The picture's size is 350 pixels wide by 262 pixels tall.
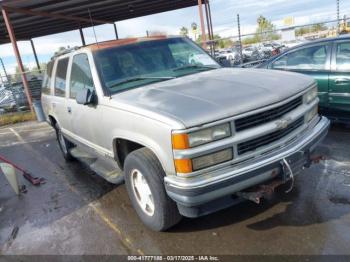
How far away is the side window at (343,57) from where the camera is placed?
564 centimetres

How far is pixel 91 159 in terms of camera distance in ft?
16.3

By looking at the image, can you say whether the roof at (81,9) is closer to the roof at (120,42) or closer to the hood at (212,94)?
the roof at (120,42)

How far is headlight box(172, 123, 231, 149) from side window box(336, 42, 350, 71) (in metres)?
3.74

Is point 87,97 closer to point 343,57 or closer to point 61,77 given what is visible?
point 61,77

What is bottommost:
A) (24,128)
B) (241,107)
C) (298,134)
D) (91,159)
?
(24,128)

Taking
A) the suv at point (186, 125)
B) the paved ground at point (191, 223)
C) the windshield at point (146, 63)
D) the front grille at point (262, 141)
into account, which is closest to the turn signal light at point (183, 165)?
the suv at point (186, 125)

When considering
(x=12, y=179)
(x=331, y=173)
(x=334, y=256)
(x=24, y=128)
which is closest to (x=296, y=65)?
(x=331, y=173)

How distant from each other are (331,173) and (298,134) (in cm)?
138

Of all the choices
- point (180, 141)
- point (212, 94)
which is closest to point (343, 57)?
point (212, 94)

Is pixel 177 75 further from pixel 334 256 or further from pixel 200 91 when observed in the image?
pixel 334 256

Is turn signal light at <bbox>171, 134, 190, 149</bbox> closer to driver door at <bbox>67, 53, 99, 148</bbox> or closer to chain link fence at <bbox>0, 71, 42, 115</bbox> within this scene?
driver door at <bbox>67, 53, 99, 148</bbox>

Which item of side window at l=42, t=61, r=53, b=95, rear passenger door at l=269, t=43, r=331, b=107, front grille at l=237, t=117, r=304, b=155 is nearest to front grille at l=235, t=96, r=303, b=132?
front grille at l=237, t=117, r=304, b=155

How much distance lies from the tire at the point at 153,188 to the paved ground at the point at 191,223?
0.64 feet

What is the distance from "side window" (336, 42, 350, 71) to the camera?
564 centimetres
